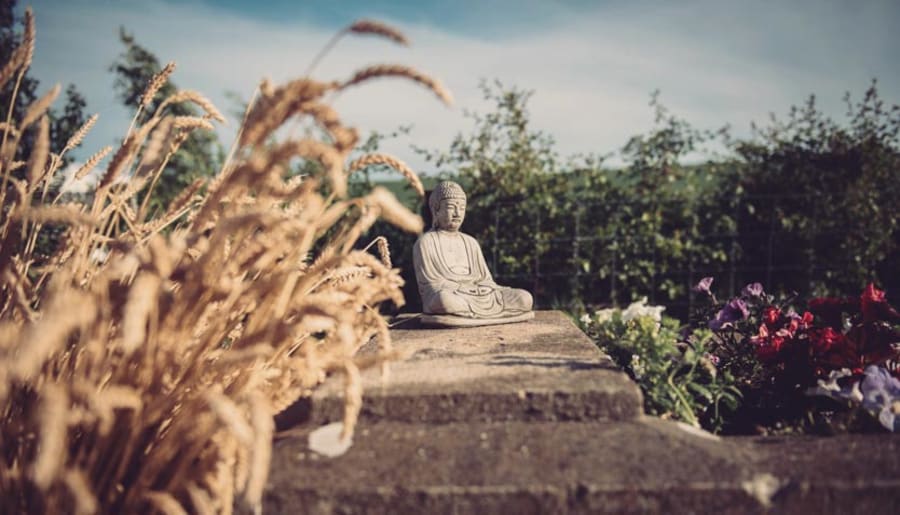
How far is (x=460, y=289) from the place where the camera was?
3385mm

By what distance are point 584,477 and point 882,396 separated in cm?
117

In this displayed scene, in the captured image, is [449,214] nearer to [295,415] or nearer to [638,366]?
[638,366]

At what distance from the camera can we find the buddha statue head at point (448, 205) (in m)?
3.74

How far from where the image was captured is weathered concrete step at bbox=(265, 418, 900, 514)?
1.30 metres

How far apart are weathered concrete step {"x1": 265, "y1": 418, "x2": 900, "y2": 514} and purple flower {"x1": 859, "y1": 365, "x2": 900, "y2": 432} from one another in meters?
0.22

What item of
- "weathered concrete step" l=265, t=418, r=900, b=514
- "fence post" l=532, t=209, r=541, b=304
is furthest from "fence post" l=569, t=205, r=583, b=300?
"weathered concrete step" l=265, t=418, r=900, b=514

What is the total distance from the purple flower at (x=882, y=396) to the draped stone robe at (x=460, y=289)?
1.91 metres

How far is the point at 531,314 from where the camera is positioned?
3477 mm

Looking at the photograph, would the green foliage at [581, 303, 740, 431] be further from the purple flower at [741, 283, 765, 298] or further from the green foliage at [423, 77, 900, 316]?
the green foliage at [423, 77, 900, 316]

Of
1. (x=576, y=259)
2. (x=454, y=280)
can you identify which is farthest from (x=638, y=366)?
(x=576, y=259)

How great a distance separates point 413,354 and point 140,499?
123 centimetres

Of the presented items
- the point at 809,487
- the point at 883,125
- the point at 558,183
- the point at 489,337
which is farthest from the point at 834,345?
the point at 883,125

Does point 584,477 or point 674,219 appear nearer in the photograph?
point 584,477

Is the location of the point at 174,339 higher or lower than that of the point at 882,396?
higher
